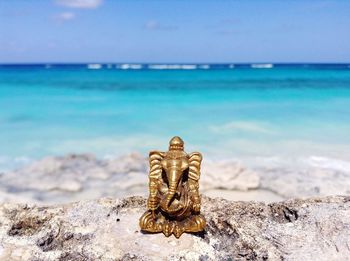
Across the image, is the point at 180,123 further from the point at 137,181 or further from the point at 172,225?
the point at 172,225

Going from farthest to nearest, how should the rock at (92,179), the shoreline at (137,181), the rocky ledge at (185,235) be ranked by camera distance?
the rock at (92,179) < the shoreline at (137,181) < the rocky ledge at (185,235)

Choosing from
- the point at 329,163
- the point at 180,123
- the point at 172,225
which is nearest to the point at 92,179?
the point at 172,225

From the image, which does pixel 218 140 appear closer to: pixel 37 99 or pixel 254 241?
pixel 254 241

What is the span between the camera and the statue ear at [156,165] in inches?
154

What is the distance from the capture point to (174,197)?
12.3 feet

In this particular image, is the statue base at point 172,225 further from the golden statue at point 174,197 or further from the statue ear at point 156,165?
the statue ear at point 156,165

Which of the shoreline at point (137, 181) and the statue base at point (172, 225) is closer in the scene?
the statue base at point (172, 225)

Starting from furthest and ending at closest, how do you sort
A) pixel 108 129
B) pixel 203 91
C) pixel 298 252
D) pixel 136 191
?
pixel 203 91, pixel 108 129, pixel 136 191, pixel 298 252

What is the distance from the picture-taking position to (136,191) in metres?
7.45

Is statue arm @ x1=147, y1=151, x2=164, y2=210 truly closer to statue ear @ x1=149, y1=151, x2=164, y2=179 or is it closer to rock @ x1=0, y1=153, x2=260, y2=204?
statue ear @ x1=149, y1=151, x2=164, y2=179

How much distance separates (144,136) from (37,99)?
10213 mm

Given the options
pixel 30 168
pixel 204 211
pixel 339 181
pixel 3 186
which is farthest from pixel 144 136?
pixel 204 211

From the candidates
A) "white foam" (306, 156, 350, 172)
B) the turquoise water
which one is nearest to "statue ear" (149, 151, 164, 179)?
"white foam" (306, 156, 350, 172)

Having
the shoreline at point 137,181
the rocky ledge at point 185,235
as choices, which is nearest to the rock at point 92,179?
the shoreline at point 137,181
